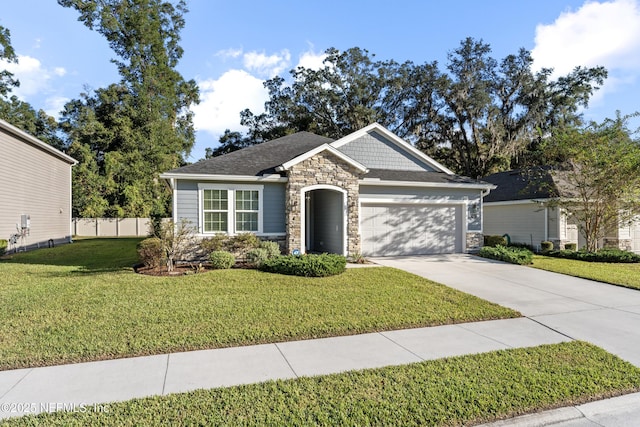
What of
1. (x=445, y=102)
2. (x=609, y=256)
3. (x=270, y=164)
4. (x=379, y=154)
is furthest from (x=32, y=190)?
(x=445, y=102)

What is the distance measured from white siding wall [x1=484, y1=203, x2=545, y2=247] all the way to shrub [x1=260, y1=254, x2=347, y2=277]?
11940mm

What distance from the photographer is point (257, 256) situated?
1088cm

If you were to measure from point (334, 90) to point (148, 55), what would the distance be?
18.5 metres

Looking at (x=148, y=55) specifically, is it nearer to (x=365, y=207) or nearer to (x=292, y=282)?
(x=365, y=207)

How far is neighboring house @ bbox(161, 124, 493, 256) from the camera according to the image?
11.8 m

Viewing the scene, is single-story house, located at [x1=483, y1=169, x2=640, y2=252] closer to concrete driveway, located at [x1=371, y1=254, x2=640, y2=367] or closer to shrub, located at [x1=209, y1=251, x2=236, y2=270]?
concrete driveway, located at [x1=371, y1=254, x2=640, y2=367]

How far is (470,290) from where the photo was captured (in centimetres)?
851

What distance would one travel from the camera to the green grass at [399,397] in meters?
3.12

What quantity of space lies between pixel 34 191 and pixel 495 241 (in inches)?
883

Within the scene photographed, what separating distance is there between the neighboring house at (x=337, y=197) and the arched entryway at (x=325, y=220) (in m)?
0.04

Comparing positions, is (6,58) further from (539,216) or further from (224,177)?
(539,216)

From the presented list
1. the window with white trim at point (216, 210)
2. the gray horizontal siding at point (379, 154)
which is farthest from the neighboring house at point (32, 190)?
the gray horizontal siding at point (379, 154)

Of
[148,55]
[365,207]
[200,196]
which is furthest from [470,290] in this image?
[148,55]

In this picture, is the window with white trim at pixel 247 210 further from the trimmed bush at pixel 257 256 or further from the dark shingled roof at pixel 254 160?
the trimmed bush at pixel 257 256
